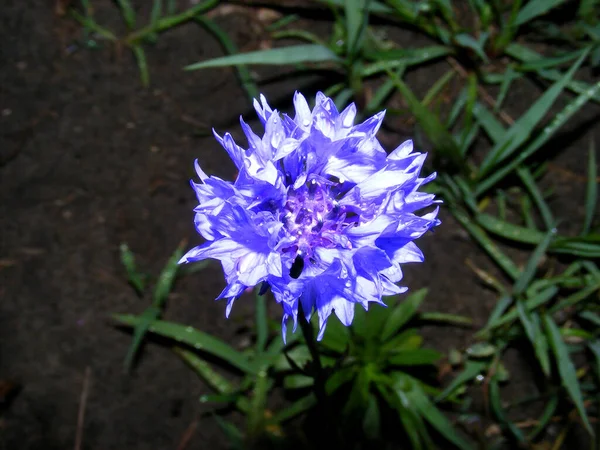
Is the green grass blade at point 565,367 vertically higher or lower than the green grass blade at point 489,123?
lower

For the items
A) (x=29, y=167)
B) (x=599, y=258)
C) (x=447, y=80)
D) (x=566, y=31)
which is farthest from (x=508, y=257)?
(x=29, y=167)

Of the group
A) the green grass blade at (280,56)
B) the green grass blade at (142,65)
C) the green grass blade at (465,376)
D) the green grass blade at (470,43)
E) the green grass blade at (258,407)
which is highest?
the green grass blade at (142,65)

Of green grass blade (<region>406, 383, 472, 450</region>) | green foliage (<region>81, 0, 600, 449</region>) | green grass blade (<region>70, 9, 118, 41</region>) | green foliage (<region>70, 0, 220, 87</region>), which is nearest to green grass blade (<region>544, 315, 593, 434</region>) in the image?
green foliage (<region>81, 0, 600, 449</region>)

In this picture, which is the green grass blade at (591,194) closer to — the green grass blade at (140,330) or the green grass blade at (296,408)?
the green grass blade at (296,408)

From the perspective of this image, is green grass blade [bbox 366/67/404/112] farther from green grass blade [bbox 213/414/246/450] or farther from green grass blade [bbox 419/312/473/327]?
green grass blade [bbox 213/414/246/450]

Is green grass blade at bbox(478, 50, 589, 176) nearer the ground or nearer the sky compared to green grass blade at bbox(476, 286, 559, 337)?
nearer the sky

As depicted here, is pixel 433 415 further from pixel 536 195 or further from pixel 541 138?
pixel 541 138

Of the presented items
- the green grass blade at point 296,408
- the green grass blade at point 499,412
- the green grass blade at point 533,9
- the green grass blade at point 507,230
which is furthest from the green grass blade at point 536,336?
the green grass blade at point 533,9
